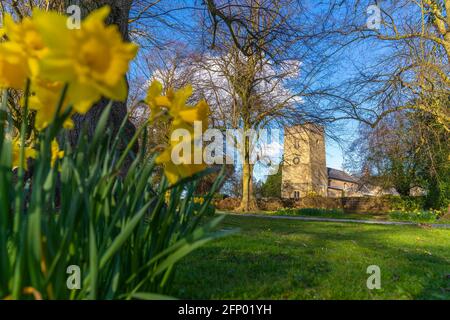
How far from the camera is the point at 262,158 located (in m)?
19.1

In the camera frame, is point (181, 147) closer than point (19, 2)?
Yes

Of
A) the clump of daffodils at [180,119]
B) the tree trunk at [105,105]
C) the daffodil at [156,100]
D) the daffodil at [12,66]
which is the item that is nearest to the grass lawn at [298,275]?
the clump of daffodils at [180,119]

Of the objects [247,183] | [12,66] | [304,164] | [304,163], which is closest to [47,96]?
[12,66]

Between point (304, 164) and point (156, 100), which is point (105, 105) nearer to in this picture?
point (156, 100)

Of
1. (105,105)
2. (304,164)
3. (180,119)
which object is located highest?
(304,164)

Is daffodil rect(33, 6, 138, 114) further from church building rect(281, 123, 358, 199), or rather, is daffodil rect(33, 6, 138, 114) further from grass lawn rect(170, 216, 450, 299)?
church building rect(281, 123, 358, 199)

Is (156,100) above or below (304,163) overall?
below

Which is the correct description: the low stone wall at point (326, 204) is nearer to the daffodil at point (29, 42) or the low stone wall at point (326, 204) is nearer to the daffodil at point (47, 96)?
the daffodil at point (47, 96)

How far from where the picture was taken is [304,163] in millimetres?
32156

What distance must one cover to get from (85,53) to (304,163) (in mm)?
32205

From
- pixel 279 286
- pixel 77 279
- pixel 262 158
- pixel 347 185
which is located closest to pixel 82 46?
pixel 77 279

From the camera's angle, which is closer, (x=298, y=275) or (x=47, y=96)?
(x=47, y=96)
